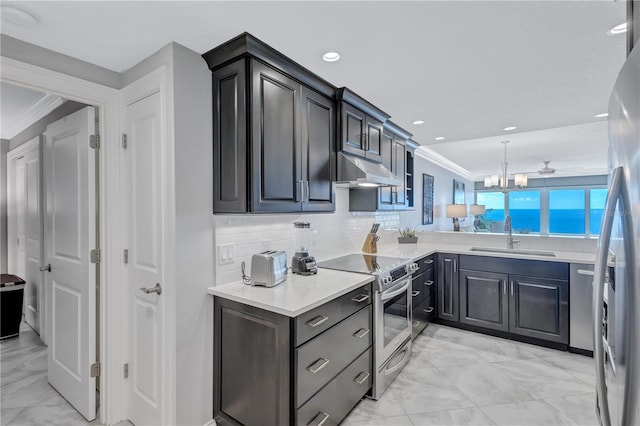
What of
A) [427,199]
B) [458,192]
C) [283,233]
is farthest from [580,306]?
[458,192]

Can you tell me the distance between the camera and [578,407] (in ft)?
7.28

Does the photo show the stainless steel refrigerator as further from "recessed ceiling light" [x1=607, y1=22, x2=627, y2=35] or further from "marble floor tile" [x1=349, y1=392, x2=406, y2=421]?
"marble floor tile" [x1=349, y1=392, x2=406, y2=421]

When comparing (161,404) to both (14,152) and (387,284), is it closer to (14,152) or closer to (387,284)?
(387,284)

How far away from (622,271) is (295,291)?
1.50m

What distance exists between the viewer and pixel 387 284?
7.90ft

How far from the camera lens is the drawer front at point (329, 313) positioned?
1.67m

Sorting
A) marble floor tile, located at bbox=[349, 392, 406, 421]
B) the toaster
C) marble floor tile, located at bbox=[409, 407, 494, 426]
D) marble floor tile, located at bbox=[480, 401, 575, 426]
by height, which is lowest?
marble floor tile, located at bbox=[480, 401, 575, 426]

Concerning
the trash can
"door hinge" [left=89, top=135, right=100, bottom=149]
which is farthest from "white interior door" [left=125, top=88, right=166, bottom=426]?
the trash can

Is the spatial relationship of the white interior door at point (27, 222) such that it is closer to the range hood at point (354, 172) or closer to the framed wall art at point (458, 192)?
the range hood at point (354, 172)

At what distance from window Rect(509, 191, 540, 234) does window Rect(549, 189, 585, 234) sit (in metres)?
0.36

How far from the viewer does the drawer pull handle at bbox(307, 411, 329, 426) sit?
1733mm

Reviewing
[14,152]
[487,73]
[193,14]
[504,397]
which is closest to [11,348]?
[14,152]

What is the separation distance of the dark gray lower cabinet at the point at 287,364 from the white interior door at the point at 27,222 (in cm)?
253

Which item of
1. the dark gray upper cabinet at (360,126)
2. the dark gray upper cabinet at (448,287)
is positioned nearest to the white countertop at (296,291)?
the dark gray upper cabinet at (360,126)
